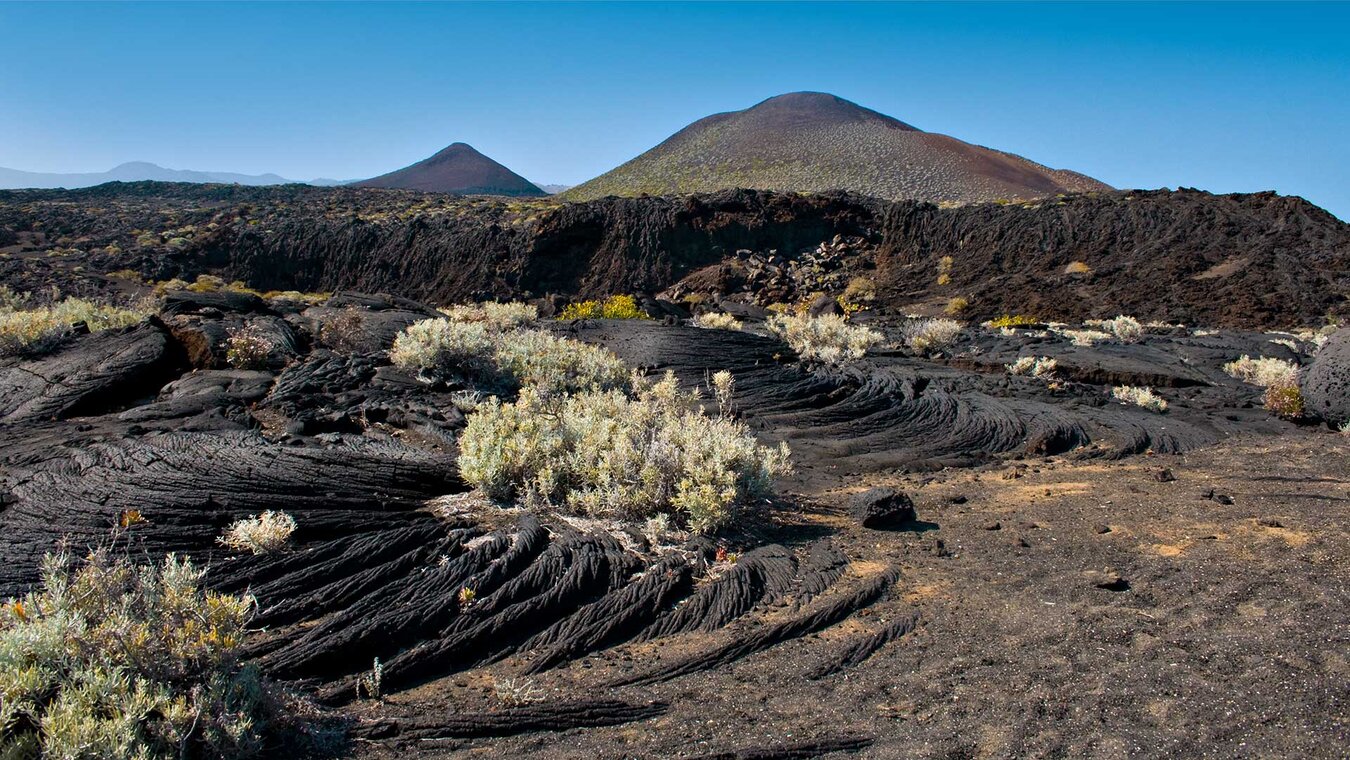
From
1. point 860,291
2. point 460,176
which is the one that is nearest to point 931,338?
point 860,291

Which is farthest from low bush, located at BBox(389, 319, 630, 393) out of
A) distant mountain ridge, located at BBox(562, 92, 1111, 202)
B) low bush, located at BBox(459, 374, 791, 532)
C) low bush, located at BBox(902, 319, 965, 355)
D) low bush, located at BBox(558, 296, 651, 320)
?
distant mountain ridge, located at BBox(562, 92, 1111, 202)

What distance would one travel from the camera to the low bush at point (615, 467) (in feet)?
18.5

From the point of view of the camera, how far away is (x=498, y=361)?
10062mm

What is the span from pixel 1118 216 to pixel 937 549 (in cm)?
3149

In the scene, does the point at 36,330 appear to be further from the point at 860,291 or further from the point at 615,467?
the point at 860,291

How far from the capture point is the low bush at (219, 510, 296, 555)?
14.3 feet

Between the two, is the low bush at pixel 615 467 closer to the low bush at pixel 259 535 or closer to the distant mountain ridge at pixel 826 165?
the low bush at pixel 259 535

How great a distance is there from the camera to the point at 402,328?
12234 millimetres

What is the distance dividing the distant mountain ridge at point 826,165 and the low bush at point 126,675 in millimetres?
54374

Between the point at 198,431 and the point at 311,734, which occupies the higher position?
the point at 198,431

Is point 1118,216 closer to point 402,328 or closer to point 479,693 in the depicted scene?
point 402,328

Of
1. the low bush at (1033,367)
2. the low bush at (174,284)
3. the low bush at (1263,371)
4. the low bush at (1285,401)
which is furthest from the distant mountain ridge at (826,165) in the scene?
the low bush at (1285,401)

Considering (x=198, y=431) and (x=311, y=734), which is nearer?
(x=311, y=734)

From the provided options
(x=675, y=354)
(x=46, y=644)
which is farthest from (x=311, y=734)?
(x=675, y=354)
